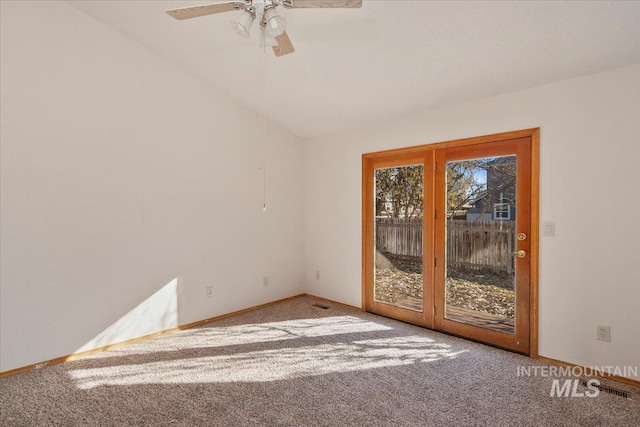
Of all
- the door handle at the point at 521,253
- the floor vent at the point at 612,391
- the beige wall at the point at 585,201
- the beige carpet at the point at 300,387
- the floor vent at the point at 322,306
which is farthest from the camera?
the floor vent at the point at 322,306

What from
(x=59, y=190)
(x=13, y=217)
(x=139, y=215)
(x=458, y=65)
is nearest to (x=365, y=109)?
(x=458, y=65)

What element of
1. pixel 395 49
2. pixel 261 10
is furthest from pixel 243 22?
pixel 395 49

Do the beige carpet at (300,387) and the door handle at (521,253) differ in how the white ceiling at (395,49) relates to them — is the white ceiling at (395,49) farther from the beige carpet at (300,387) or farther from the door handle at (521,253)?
the beige carpet at (300,387)

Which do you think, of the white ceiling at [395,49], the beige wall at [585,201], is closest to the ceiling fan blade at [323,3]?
the white ceiling at [395,49]

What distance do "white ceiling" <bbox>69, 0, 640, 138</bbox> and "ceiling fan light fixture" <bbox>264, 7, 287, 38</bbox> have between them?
2.32 ft

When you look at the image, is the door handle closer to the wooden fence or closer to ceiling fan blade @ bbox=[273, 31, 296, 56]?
the wooden fence

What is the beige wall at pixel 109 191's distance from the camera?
263 cm

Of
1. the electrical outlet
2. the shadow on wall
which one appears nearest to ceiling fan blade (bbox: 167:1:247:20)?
the shadow on wall

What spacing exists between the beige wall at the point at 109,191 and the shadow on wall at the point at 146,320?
1 cm

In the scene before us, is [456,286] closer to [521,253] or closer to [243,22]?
[521,253]

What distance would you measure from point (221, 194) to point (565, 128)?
138 inches

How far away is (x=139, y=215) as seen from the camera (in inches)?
130

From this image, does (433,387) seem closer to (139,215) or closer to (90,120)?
(139,215)

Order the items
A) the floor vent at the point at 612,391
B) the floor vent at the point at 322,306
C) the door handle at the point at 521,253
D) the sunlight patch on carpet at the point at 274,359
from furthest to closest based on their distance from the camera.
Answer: the floor vent at the point at 322,306
the door handle at the point at 521,253
the sunlight patch on carpet at the point at 274,359
the floor vent at the point at 612,391
